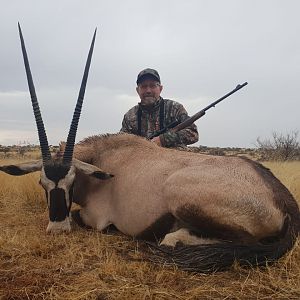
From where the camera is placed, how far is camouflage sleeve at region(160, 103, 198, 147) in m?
6.21

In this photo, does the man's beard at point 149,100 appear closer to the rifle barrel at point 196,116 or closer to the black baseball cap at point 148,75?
the black baseball cap at point 148,75

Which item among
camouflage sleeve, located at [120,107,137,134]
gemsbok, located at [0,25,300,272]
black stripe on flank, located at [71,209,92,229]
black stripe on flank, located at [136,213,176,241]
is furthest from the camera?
camouflage sleeve, located at [120,107,137,134]

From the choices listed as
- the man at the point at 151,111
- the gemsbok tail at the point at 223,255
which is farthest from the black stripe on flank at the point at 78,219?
A: the man at the point at 151,111

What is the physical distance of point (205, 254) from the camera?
3031mm

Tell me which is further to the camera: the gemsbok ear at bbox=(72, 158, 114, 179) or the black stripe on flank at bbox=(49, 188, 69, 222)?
the gemsbok ear at bbox=(72, 158, 114, 179)

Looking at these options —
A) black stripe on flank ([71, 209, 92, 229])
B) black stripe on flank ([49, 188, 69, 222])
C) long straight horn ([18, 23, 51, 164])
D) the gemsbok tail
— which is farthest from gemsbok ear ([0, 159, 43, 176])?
the gemsbok tail

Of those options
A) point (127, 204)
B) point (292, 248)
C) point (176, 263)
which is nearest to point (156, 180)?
point (127, 204)

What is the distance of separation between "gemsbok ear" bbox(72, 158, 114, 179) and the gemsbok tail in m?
1.45

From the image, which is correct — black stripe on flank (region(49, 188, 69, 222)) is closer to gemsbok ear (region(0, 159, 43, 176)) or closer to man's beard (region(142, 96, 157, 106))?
gemsbok ear (region(0, 159, 43, 176))

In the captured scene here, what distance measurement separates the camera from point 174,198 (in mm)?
3541

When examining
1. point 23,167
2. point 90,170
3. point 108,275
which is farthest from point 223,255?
point 23,167

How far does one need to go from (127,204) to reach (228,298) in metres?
1.79

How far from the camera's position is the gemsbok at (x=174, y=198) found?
125 inches

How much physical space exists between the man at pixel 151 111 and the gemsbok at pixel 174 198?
2.01 m
